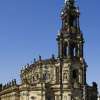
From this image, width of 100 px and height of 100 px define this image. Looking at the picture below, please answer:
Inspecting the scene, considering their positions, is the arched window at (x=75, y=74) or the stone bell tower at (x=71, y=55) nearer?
the stone bell tower at (x=71, y=55)

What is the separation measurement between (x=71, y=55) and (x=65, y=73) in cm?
293

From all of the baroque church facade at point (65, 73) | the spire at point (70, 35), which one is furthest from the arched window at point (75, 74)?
the spire at point (70, 35)

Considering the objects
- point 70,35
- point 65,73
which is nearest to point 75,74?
point 65,73

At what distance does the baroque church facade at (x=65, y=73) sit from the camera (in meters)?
61.1

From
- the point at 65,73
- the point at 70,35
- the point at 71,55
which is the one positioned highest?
the point at 70,35

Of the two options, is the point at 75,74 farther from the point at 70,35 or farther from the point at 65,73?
the point at 70,35

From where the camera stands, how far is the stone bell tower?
61812 millimetres

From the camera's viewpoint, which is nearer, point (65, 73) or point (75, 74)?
point (65, 73)

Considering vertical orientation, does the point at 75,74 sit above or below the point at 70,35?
below

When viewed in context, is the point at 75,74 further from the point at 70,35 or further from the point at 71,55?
the point at 70,35

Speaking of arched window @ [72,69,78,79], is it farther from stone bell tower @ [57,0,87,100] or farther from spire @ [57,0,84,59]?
spire @ [57,0,84,59]

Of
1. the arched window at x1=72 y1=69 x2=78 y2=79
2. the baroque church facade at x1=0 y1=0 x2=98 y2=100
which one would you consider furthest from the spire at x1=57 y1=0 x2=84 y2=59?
the arched window at x1=72 y1=69 x2=78 y2=79

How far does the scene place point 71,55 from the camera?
207 feet

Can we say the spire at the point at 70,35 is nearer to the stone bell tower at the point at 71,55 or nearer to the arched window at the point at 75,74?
the stone bell tower at the point at 71,55
